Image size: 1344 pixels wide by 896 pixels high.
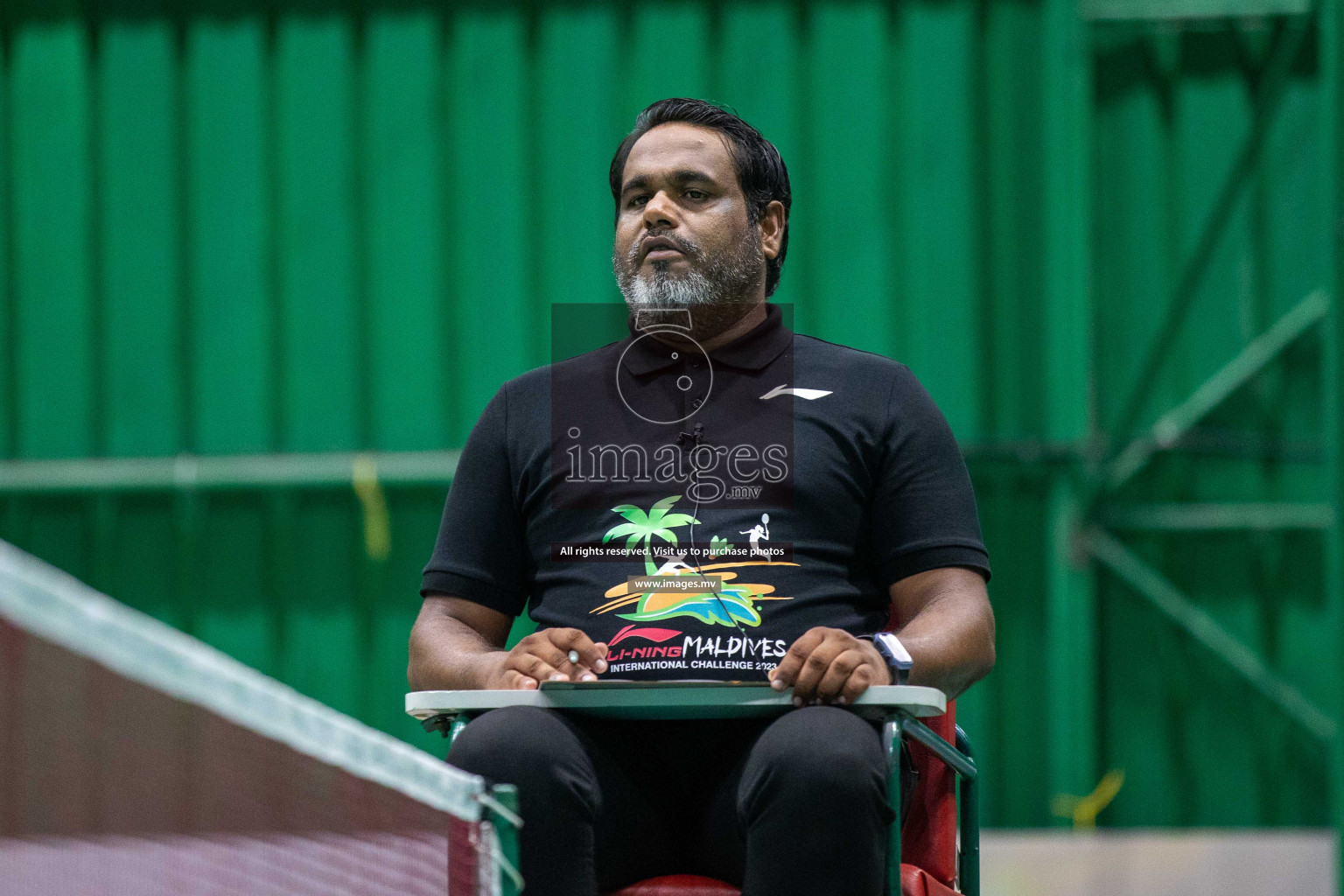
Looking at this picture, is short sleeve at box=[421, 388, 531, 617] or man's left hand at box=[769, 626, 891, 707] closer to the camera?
man's left hand at box=[769, 626, 891, 707]

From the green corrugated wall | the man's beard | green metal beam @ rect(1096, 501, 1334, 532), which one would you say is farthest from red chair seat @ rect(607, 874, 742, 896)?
green metal beam @ rect(1096, 501, 1334, 532)

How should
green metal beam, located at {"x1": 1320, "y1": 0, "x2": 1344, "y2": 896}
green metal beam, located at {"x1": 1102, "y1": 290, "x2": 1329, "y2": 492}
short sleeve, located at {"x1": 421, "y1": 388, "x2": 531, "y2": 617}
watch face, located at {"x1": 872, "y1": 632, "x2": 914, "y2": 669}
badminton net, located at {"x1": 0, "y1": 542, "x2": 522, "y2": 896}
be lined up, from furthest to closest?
1. green metal beam, located at {"x1": 1102, "y1": 290, "x2": 1329, "y2": 492}
2. green metal beam, located at {"x1": 1320, "y1": 0, "x2": 1344, "y2": 896}
3. short sleeve, located at {"x1": 421, "y1": 388, "x2": 531, "y2": 617}
4. watch face, located at {"x1": 872, "y1": 632, "x2": 914, "y2": 669}
5. badminton net, located at {"x1": 0, "y1": 542, "x2": 522, "y2": 896}

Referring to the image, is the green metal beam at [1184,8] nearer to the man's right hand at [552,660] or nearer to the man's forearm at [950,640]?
the man's forearm at [950,640]

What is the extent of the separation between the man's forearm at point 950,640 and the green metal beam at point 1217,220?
338 centimetres

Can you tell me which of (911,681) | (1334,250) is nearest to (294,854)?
(911,681)

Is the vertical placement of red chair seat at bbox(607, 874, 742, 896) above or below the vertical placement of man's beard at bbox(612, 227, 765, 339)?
below

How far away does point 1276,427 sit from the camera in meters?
5.01

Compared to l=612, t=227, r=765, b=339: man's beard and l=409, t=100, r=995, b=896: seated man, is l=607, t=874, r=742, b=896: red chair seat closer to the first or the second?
l=409, t=100, r=995, b=896: seated man

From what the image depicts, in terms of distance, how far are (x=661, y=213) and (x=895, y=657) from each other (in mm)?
823

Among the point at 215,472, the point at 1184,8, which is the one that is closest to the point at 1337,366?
the point at 1184,8

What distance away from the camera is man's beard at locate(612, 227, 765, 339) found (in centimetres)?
203

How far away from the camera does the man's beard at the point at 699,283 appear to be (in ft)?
6.66

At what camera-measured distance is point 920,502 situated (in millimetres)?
1848

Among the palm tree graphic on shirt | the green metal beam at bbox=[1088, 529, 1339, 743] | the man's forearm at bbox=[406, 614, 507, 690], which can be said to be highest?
the palm tree graphic on shirt
